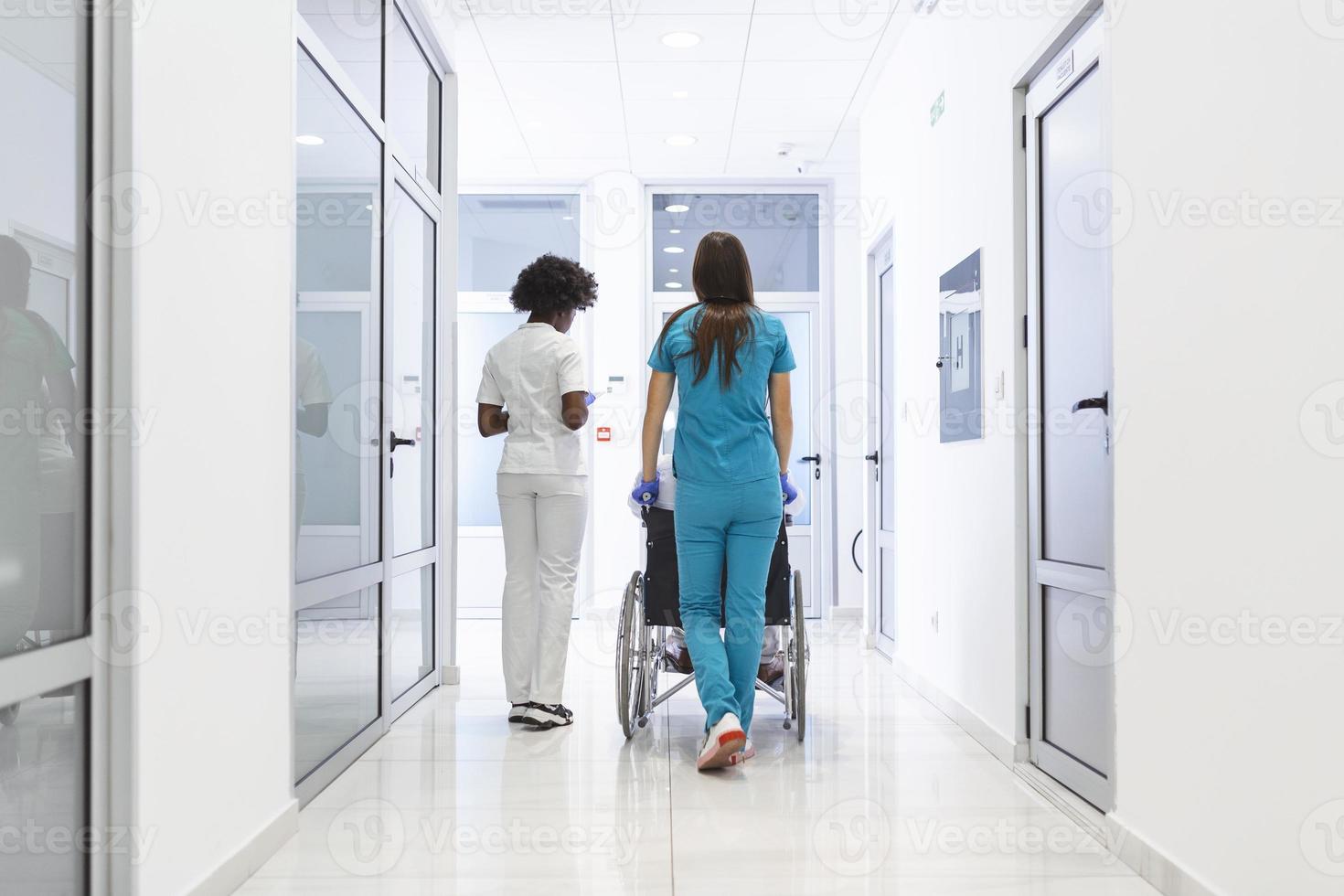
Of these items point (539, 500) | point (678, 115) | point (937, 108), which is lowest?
point (539, 500)

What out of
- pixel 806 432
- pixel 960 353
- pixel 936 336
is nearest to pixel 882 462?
pixel 936 336

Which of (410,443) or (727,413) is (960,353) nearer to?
(727,413)

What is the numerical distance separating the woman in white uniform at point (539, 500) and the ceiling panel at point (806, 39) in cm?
181

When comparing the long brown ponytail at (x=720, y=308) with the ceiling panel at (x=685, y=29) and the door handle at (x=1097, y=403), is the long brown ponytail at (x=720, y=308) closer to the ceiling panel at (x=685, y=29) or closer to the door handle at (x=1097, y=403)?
the door handle at (x=1097, y=403)

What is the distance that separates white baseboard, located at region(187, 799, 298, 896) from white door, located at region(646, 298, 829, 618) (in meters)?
4.66

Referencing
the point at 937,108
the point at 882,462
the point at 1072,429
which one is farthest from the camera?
the point at 882,462

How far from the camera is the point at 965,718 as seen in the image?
11.9 feet

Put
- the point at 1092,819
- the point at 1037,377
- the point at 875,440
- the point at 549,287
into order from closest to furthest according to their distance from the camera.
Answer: the point at 1092,819
the point at 1037,377
the point at 549,287
the point at 875,440

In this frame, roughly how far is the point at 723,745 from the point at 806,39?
312 cm

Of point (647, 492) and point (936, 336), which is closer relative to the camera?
point (647, 492)

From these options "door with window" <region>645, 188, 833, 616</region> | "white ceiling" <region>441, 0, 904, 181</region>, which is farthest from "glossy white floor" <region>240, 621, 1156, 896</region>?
"door with window" <region>645, 188, 833, 616</region>

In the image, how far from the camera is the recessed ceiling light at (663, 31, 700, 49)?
4.63 metres

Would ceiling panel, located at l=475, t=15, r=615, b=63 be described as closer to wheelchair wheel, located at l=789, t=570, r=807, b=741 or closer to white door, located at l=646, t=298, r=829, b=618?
white door, located at l=646, t=298, r=829, b=618

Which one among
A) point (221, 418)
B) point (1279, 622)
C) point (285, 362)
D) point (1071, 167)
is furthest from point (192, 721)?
point (1071, 167)
